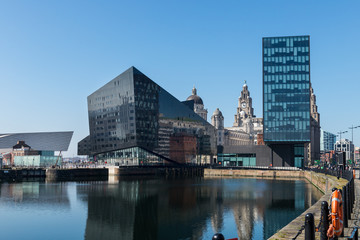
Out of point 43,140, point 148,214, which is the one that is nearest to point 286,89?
point 148,214

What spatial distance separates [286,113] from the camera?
119 metres

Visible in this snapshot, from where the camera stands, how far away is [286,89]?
11931 cm

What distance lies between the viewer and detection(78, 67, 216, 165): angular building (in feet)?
412

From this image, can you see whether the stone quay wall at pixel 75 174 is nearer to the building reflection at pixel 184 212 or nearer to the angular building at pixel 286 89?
the building reflection at pixel 184 212

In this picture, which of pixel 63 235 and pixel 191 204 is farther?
pixel 191 204

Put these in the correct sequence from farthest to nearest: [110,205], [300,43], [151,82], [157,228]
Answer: [151,82], [300,43], [110,205], [157,228]

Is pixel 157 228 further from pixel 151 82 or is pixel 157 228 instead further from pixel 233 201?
pixel 151 82

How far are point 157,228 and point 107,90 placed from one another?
329 feet

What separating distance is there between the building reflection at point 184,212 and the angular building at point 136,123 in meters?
60.3

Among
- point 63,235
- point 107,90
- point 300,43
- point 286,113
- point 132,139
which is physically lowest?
point 63,235

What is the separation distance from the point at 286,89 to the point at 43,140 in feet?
385

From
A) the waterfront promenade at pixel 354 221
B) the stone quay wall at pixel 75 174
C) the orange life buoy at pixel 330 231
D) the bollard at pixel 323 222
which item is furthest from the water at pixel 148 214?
the stone quay wall at pixel 75 174

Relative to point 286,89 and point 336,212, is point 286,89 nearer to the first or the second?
point 286,89

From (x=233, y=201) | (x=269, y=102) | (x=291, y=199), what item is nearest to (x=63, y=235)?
(x=233, y=201)
